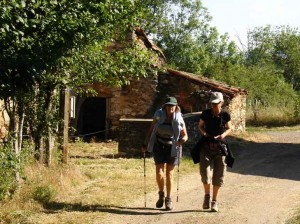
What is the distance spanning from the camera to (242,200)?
8.25m

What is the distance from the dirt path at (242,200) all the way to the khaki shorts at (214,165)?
527 millimetres

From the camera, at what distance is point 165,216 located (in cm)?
710

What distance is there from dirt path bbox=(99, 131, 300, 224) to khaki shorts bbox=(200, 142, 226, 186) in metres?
0.53

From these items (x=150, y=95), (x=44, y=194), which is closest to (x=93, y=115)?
(x=150, y=95)

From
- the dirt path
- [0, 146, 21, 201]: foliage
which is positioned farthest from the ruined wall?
[0, 146, 21, 201]: foliage

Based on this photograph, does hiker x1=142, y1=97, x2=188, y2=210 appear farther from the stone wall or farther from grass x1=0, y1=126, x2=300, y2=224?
the stone wall

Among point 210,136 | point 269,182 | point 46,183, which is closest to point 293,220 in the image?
point 210,136

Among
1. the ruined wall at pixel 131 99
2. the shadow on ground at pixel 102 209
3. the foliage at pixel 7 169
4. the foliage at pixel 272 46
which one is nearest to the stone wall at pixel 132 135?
the ruined wall at pixel 131 99

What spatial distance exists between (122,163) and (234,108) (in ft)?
27.7

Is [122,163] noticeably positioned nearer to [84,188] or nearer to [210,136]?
[84,188]

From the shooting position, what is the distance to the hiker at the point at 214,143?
720 cm

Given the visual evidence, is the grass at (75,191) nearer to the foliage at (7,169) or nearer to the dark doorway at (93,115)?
the foliage at (7,169)

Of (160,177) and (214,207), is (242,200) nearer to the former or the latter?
(214,207)

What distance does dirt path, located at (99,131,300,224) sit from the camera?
7016 millimetres
